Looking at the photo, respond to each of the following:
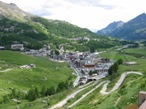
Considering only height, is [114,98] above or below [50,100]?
above

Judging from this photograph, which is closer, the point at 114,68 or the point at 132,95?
the point at 132,95

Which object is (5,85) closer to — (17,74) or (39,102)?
(17,74)

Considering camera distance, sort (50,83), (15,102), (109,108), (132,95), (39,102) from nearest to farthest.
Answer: (109,108), (132,95), (39,102), (15,102), (50,83)

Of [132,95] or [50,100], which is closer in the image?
[132,95]

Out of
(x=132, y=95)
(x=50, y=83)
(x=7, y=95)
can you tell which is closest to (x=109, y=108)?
(x=132, y=95)

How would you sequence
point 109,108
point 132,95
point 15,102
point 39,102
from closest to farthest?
point 109,108, point 132,95, point 39,102, point 15,102

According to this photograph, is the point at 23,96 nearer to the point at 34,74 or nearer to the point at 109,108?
the point at 34,74

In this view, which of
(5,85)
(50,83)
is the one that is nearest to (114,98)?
(5,85)

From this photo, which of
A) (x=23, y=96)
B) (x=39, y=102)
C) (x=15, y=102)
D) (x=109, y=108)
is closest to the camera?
(x=109, y=108)

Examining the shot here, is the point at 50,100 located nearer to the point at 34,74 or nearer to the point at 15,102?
the point at 15,102

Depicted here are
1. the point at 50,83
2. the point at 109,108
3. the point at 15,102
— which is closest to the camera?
the point at 109,108
